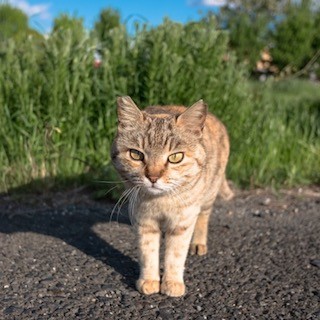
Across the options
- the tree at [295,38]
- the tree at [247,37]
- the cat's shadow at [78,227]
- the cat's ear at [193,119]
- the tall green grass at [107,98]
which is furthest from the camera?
the tree at [247,37]

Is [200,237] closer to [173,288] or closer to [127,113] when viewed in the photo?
[173,288]

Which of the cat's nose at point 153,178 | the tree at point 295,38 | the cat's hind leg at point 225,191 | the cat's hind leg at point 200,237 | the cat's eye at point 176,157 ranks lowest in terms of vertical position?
the cat's hind leg at point 200,237

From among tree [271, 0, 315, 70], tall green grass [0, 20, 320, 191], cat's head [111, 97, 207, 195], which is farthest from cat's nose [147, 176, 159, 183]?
tree [271, 0, 315, 70]

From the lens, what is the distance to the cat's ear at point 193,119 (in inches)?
119

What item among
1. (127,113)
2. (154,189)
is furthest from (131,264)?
(127,113)

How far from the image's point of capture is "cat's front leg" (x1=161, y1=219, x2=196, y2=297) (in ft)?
9.78

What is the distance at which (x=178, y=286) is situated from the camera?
2.94m

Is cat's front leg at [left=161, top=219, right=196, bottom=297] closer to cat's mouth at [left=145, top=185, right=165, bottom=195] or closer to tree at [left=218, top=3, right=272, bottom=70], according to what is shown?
cat's mouth at [left=145, top=185, right=165, bottom=195]

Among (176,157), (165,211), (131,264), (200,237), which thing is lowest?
(131,264)

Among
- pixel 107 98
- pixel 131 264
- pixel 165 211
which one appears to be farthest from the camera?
pixel 107 98

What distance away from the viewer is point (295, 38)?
15906mm

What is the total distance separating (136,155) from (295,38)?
14309 mm

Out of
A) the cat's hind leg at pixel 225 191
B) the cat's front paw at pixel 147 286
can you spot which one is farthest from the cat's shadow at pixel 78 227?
the cat's hind leg at pixel 225 191

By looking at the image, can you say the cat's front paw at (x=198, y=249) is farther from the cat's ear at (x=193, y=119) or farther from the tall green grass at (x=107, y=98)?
the tall green grass at (x=107, y=98)
